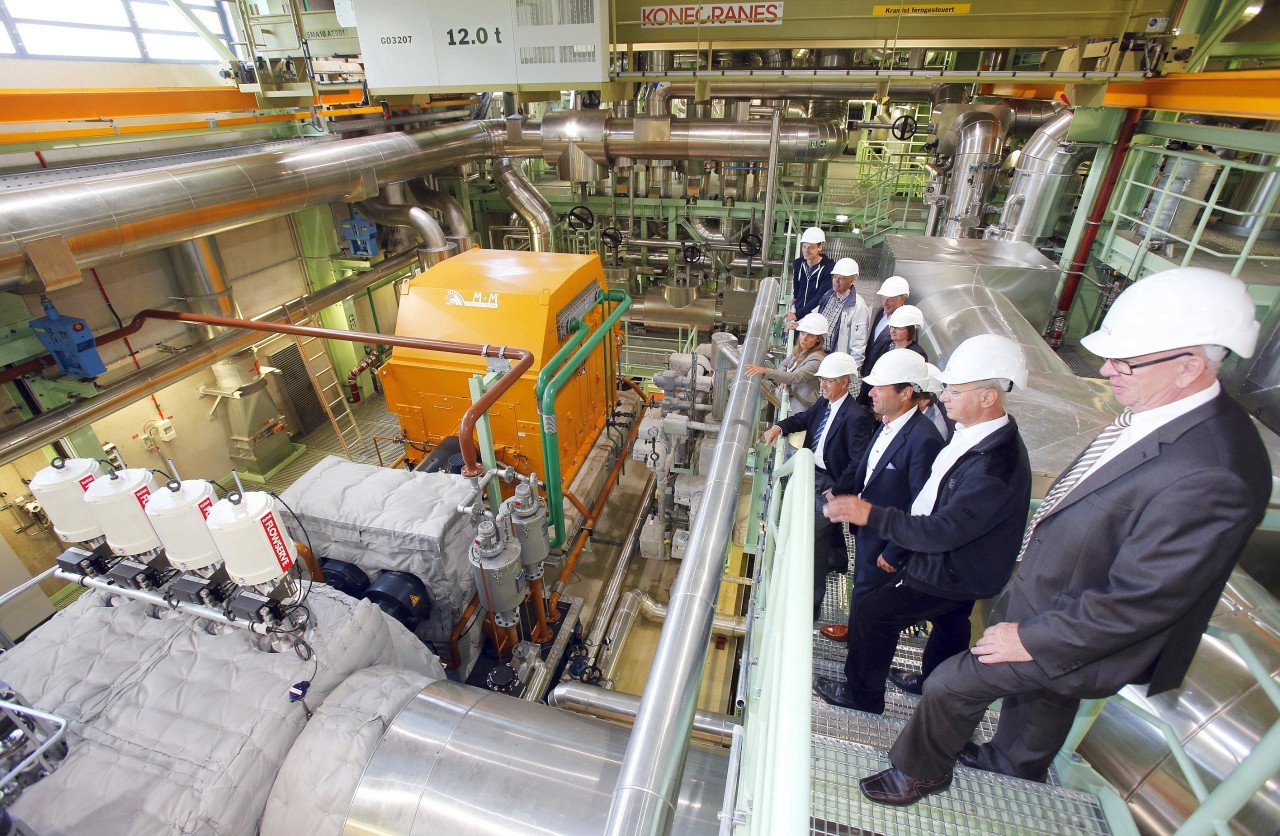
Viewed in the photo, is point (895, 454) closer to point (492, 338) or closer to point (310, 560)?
point (310, 560)

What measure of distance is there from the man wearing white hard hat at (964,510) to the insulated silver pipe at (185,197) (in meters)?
4.60

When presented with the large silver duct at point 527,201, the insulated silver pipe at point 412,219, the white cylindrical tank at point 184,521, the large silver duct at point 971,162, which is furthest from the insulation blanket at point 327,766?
the large silver duct at point 527,201

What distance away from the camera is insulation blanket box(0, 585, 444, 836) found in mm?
1515

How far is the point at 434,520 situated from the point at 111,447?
4.33 metres

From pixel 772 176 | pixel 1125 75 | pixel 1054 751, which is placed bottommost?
pixel 1054 751

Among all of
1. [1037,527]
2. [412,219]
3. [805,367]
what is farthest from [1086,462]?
[412,219]

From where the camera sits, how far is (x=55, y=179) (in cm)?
402

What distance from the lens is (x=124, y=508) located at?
1.90 meters

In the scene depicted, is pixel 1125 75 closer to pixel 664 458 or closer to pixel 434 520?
pixel 664 458

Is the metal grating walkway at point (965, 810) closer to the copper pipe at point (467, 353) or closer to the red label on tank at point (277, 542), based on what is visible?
the red label on tank at point (277, 542)

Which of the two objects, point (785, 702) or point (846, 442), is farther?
point (846, 442)

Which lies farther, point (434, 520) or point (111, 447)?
point (111, 447)

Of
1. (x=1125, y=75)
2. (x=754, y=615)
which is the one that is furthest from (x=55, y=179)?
(x=1125, y=75)

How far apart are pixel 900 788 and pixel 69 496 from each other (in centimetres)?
278
